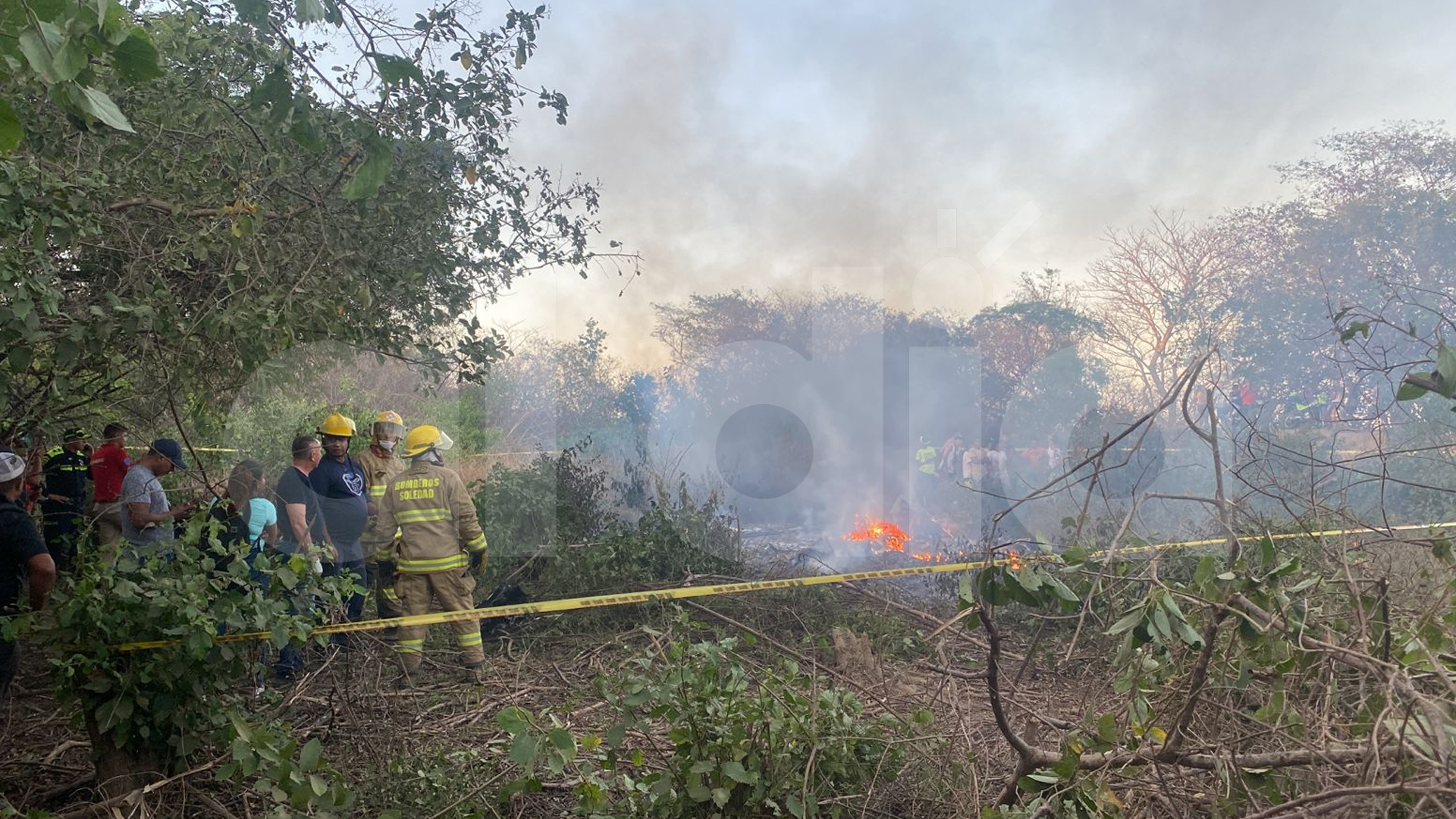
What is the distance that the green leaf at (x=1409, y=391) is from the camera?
2.61 metres

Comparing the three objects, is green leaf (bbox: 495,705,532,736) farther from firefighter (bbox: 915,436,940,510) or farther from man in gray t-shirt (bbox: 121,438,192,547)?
firefighter (bbox: 915,436,940,510)

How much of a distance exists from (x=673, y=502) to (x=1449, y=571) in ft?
17.9

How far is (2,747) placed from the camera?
4.17 metres

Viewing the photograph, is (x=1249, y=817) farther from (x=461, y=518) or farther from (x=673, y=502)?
(x=673, y=502)

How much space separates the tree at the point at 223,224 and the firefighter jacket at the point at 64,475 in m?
1.47

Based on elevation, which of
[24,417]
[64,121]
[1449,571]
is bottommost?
[1449,571]

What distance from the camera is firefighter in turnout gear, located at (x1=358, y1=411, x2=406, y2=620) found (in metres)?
5.94

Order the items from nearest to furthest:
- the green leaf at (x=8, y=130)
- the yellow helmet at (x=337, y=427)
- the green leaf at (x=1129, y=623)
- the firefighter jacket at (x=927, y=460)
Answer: the green leaf at (x=8, y=130) → the green leaf at (x=1129, y=623) → the yellow helmet at (x=337, y=427) → the firefighter jacket at (x=927, y=460)

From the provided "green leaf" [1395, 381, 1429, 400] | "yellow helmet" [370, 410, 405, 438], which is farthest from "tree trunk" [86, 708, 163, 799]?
"green leaf" [1395, 381, 1429, 400]

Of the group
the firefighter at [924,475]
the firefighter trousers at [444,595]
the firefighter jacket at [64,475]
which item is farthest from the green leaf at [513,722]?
the firefighter at [924,475]

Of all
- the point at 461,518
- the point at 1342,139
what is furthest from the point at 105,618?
the point at 1342,139

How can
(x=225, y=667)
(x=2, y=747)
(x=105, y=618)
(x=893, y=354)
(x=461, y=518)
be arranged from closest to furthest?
(x=105, y=618)
(x=225, y=667)
(x=2, y=747)
(x=461, y=518)
(x=893, y=354)

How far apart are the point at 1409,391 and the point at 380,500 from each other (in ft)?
18.6

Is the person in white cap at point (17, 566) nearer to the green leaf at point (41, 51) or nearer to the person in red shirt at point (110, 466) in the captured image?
the person in red shirt at point (110, 466)
